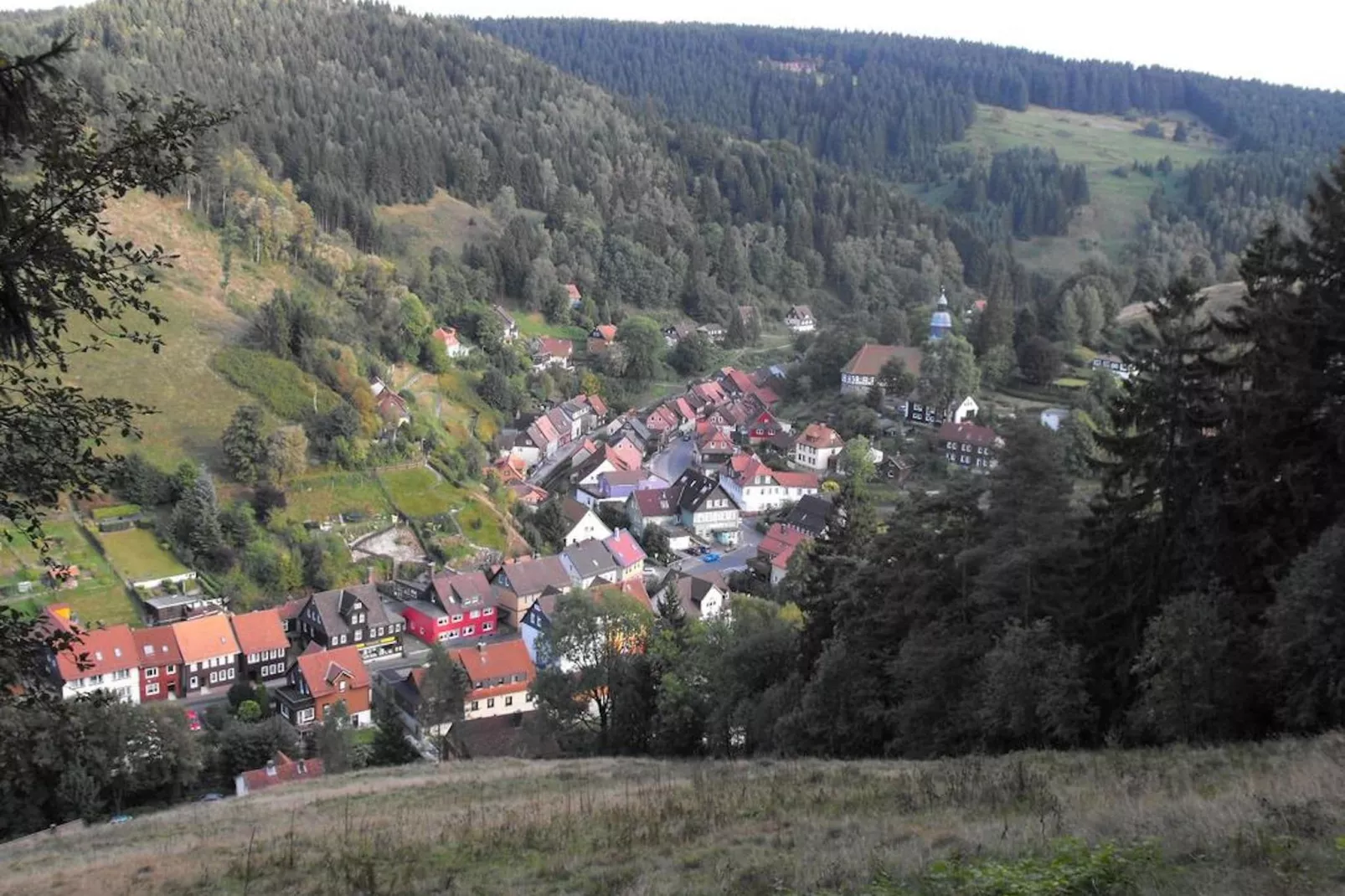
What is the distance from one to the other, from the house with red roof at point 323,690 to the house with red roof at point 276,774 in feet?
17.0

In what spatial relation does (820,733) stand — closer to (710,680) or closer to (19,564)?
(710,680)

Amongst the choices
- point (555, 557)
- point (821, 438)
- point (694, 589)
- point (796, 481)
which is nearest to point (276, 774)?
point (694, 589)

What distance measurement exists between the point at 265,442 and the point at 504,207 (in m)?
58.9

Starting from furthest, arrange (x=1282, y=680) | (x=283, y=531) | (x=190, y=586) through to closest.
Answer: (x=283, y=531) < (x=190, y=586) < (x=1282, y=680)

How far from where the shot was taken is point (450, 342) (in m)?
67.5

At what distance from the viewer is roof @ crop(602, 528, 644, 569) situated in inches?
1809

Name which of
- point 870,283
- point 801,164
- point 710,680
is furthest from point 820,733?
point 801,164

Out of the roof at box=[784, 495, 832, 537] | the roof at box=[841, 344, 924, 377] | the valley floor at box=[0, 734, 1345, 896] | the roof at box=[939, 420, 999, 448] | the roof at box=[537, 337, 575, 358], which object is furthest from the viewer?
the roof at box=[537, 337, 575, 358]

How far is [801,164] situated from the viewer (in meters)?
129

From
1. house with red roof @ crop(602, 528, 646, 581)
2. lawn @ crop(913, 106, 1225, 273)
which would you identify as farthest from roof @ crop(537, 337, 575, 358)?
lawn @ crop(913, 106, 1225, 273)

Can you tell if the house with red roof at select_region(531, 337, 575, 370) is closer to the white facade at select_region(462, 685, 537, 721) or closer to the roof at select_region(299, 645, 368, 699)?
the white facade at select_region(462, 685, 537, 721)

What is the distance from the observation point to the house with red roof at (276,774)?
2566cm

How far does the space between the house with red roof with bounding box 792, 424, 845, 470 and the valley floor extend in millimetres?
44817

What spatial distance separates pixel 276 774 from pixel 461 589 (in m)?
14.9
